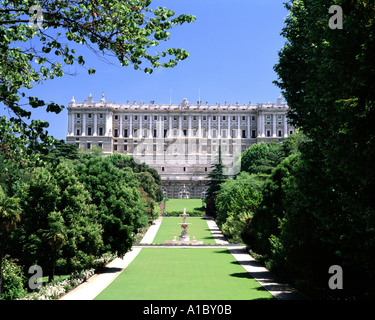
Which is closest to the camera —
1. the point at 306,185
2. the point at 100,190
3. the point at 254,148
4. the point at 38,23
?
the point at 38,23

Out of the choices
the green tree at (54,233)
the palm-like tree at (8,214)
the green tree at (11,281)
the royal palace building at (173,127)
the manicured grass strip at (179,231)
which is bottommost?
the manicured grass strip at (179,231)

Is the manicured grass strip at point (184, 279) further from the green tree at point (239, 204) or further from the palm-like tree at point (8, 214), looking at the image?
the palm-like tree at point (8, 214)

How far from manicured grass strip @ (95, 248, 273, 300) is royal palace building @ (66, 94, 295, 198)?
86.6m

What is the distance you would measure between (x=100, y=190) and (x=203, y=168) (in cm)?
8554

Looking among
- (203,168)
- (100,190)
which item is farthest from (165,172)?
(100,190)

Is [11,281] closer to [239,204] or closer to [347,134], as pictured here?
[347,134]

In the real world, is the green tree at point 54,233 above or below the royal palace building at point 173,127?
below

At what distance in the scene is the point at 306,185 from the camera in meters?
12.1

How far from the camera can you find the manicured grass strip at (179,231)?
41.5m

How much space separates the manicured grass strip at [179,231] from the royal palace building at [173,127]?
59.7 metres

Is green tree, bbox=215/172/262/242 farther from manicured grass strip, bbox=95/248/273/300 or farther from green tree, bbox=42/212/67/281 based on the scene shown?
green tree, bbox=42/212/67/281

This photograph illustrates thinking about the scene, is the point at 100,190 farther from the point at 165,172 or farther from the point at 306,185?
the point at 165,172

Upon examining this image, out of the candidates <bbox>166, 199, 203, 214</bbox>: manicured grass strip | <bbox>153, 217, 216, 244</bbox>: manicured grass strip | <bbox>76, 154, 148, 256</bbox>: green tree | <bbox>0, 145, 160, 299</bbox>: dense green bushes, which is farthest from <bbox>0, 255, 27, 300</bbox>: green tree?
<bbox>166, 199, 203, 214</bbox>: manicured grass strip

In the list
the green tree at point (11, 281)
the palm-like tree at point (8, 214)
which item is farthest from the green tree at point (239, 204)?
the palm-like tree at point (8, 214)
